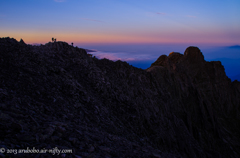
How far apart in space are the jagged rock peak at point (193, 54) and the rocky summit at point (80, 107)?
21.4 meters

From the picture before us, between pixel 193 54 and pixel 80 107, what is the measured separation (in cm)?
5391

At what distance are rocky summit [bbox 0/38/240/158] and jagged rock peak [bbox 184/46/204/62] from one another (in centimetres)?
2139

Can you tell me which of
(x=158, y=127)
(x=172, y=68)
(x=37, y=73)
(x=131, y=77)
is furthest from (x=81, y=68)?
(x=172, y=68)

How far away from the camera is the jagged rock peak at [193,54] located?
56250 millimetres

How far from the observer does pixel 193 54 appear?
56.9 metres

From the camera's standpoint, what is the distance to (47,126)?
25.6ft

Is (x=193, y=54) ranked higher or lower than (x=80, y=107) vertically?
higher

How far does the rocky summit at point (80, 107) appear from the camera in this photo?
7152 millimetres

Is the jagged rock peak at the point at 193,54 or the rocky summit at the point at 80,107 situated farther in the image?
the jagged rock peak at the point at 193,54

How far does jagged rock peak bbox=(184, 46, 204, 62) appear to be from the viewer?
56250 mm

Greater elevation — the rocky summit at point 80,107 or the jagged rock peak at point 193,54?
the jagged rock peak at point 193,54

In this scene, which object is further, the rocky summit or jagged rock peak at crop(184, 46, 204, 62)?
jagged rock peak at crop(184, 46, 204, 62)

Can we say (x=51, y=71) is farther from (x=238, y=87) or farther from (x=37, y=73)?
(x=238, y=87)

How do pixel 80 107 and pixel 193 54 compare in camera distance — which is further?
pixel 193 54
